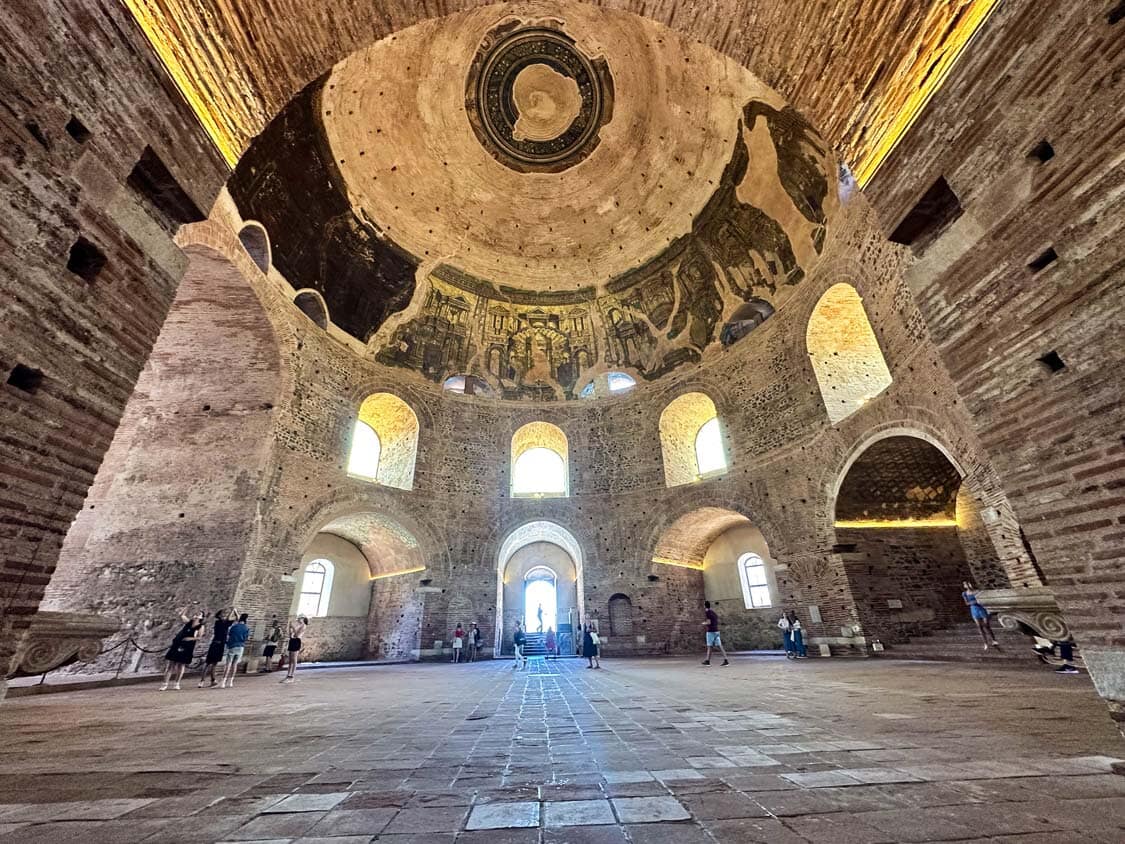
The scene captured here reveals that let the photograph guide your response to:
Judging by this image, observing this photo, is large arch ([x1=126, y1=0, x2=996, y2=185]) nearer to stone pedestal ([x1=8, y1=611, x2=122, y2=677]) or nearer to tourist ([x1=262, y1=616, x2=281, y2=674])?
stone pedestal ([x1=8, y1=611, x2=122, y2=677])

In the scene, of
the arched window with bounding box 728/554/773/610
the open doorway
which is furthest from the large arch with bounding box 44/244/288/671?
the arched window with bounding box 728/554/773/610

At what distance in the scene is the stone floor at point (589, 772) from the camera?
70.0 inches

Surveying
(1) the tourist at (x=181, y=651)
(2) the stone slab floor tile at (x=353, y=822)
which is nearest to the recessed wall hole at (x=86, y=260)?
(2) the stone slab floor tile at (x=353, y=822)

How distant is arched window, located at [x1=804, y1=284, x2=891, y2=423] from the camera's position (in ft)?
39.5

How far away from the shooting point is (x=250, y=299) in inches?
451

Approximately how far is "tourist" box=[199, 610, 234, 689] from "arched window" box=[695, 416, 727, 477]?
13.3 m

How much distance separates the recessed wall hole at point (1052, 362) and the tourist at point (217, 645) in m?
11.6

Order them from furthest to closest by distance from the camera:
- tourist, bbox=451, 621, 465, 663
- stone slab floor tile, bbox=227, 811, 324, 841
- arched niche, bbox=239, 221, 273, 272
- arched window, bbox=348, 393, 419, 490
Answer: arched window, bbox=348, 393, 419, 490, tourist, bbox=451, 621, 465, 663, arched niche, bbox=239, 221, 273, 272, stone slab floor tile, bbox=227, 811, 324, 841

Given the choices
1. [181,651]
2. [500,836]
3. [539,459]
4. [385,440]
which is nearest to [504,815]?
[500,836]

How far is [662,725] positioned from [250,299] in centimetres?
1249

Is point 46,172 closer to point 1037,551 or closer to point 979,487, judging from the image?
point 1037,551

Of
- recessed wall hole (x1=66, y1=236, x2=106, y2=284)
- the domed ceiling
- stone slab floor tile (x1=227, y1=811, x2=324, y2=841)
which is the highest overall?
the domed ceiling

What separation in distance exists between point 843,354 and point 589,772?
12.9 metres

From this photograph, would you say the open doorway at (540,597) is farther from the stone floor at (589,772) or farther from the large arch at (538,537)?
the stone floor at (589,772)
